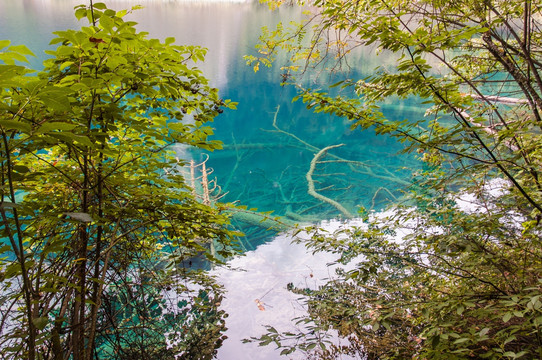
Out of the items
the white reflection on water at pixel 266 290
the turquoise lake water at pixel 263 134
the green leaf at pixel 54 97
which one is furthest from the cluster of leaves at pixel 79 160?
the turquoise lake water at pixel 263 134

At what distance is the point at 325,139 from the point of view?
29.1 feet

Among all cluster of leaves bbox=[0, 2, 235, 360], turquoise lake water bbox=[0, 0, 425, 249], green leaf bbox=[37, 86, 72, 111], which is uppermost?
green leaf bbox=[37, 86, 72, 111]

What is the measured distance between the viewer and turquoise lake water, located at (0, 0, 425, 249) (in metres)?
6.14

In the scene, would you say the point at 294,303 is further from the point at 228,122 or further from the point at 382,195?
the point at 228,122

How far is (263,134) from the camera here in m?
9.13

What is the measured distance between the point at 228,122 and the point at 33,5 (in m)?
7.41

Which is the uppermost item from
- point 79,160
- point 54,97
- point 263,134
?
point 54,97

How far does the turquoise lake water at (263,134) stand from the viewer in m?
6.14

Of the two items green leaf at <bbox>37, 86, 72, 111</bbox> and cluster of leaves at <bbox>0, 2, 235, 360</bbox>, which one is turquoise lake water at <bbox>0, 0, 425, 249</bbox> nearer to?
cluster of leaves at <bbox>0, 2, 235, 360</bbox>

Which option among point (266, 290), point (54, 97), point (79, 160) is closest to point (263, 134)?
point (266, 290)

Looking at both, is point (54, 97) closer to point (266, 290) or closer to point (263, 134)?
point (266, 290)

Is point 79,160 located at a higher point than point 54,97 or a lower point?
lower

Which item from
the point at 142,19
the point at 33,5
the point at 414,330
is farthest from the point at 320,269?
A: the point at 33,5

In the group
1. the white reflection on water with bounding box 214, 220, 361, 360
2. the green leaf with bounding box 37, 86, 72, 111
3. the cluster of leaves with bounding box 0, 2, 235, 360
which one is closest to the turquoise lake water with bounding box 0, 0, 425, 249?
the white reflection on water with bounding box 214, 220, 361, 360
